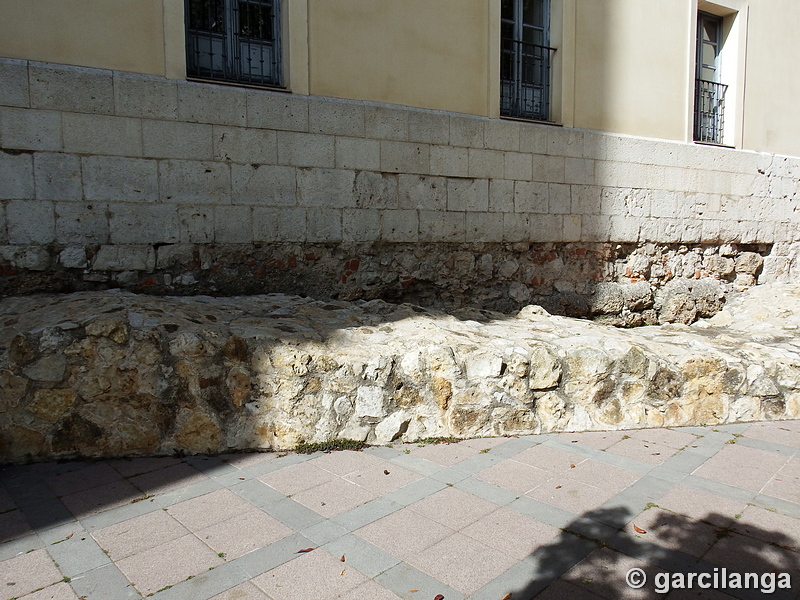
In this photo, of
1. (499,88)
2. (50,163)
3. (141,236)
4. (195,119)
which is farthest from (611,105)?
(50,163)

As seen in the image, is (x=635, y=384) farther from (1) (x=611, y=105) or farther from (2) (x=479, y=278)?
(1) (x=611, y=105)

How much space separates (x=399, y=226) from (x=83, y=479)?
366 centimetres

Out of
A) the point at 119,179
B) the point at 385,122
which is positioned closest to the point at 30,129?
the point at 119,179

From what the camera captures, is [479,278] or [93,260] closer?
[93,260]

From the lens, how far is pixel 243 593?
7.39ft

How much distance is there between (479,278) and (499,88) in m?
2.10

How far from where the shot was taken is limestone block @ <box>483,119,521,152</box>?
634 centimetres

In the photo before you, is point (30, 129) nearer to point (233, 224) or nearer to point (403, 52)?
point (233, 224)

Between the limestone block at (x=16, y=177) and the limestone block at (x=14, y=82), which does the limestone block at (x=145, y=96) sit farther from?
the limestone block at (x=16, y=177)

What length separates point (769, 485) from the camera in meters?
3.27

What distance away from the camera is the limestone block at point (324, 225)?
5.56 metres

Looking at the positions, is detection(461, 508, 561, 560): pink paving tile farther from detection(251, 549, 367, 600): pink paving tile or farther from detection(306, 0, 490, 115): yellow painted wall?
detection(306, 0, 490, 115): yellow painted wall

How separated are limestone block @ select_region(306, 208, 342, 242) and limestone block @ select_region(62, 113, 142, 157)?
1562mm

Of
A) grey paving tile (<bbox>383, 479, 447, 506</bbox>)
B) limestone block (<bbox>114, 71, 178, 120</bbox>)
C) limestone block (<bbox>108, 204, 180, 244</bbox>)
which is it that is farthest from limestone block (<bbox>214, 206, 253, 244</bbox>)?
grey paving tile (<bbox>383, 479, 447, 506</bbox>)
